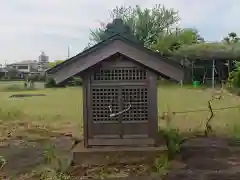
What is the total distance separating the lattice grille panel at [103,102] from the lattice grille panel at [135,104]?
15cm

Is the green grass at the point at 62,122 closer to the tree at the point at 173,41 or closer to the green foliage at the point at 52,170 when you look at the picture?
the green foliage at the point at 52,170

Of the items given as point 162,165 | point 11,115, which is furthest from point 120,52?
point 11,115

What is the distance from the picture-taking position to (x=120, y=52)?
237 inches

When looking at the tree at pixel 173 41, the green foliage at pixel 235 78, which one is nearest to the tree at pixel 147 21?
the tree at pixel 173 41

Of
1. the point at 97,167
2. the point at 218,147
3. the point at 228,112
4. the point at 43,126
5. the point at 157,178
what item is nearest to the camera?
the point at 157,178

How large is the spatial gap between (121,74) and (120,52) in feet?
1.42

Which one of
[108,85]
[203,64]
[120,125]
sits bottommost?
[120,125]

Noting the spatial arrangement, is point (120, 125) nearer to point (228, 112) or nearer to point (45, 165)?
point (45, 165)

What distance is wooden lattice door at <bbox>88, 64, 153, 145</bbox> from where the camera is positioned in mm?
6246

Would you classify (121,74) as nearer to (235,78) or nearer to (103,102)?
(103,102)

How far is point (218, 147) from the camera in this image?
22.1 ft

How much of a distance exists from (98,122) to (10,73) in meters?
A: 41.0

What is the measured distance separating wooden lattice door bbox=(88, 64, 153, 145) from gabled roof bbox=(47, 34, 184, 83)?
29 cm

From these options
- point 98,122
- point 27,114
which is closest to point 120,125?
point 98,122
